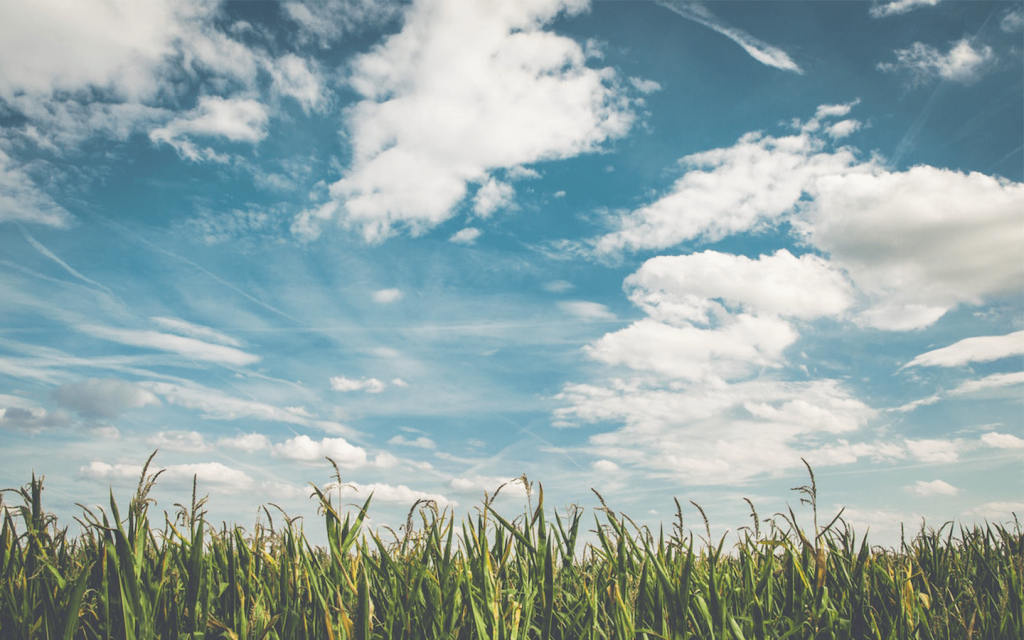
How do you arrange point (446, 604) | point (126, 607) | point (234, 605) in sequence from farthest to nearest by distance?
point (234, 605), point (446, 604), point (126, 607)

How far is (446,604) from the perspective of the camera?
144 inches

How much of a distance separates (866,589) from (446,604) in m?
3.44

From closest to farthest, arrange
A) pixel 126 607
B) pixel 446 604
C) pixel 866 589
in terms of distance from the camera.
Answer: pixel 126 607, pixel 446 604, pixel 866 589

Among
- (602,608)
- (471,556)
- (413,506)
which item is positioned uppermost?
(413,506)

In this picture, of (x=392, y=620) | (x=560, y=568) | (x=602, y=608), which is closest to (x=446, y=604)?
(x=392, y=620)

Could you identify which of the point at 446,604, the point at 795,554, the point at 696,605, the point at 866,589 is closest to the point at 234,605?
the point at 446,604

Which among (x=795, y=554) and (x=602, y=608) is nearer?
(x=602, y=608)

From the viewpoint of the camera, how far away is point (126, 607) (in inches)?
132

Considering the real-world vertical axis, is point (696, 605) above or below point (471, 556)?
below

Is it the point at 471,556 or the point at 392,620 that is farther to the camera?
the point at 471,556

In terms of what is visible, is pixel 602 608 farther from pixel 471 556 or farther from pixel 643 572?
pixel 471 556

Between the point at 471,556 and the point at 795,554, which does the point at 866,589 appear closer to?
the point at 795,554

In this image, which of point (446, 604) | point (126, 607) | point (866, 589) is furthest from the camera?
point (866, 589)

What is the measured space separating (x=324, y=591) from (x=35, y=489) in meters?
2.17
